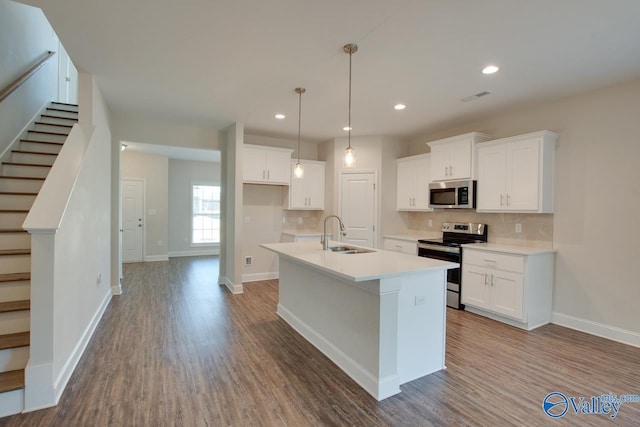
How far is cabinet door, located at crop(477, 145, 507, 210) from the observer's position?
3.93 metres

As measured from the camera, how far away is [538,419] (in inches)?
77.9

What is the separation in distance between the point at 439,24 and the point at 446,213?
3.31 meters

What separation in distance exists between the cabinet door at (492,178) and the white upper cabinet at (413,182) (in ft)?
3.01

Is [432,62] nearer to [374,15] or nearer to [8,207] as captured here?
[374,15]

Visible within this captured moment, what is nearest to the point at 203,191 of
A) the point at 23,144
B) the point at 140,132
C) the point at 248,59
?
the point at 140,132

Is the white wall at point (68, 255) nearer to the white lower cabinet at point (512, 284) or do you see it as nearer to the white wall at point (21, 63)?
the white wall at point (21, 63)

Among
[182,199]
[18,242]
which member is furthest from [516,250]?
[182,199]

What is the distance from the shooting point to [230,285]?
501cm

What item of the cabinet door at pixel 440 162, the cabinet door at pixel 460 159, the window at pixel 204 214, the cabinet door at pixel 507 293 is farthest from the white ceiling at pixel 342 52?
the window at pixel 204 214

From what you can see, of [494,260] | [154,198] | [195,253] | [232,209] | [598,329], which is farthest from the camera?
[195,253]

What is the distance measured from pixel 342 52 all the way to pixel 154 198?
6.73 meters

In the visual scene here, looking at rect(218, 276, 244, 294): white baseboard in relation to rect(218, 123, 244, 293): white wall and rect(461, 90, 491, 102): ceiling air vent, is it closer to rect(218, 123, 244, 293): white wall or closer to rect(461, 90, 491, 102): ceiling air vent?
rect(218, 123, 244, 293): white wall

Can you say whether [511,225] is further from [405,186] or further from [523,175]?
[405,186]

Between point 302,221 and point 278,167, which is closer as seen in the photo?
point 278,167
